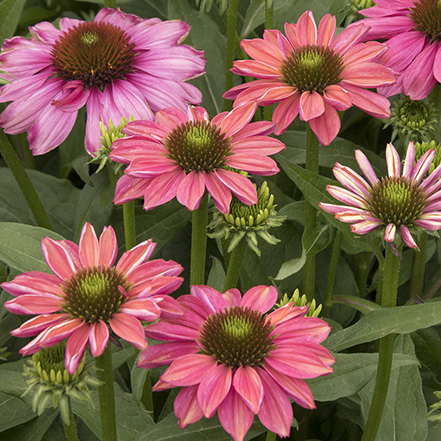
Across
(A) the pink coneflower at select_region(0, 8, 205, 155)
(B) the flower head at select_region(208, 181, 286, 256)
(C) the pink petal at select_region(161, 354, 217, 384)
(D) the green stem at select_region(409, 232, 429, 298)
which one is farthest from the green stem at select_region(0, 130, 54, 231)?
(D) the green stem at select_region(409, 232, 429, 298)

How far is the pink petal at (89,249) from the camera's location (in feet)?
1.74

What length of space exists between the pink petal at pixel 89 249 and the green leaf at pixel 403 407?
36 cm

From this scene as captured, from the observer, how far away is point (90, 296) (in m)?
0.47

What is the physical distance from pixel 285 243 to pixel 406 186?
1.08 ft

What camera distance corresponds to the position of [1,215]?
0.94m

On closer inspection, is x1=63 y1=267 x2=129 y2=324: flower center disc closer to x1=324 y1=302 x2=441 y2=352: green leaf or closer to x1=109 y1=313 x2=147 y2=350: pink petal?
x1=109 y1=313 x2=147 y2=350: pink petal

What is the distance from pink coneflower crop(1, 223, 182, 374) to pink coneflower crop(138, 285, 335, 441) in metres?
0.04

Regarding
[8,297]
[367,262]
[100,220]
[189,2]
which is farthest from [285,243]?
[189,2]

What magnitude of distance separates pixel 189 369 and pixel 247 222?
19 cm

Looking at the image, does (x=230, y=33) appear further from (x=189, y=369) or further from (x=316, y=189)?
→ (x=189, y=369)

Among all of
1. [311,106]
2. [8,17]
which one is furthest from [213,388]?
[8,17]

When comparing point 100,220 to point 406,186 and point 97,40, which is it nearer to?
point 97,40

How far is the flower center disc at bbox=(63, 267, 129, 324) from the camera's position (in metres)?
0.48

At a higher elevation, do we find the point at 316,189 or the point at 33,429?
the point at 316,189
